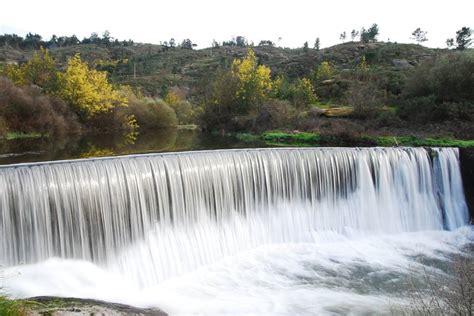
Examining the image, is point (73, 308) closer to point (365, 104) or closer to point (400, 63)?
point (365, 104)

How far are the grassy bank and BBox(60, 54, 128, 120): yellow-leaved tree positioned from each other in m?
12.0

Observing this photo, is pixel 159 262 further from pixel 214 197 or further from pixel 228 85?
pixel 228 85

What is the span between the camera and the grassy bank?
19.9 m

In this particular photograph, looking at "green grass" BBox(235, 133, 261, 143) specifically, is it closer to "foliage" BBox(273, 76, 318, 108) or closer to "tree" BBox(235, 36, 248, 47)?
"foliage" BBox(273, 76, 318, 108)

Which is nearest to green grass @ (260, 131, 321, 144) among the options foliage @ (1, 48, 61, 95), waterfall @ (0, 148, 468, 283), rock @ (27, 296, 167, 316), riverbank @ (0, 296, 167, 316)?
waterfall @ (0, 148, 468, 283)

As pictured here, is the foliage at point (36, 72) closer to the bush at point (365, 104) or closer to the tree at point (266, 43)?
the bush at point (365, 104)

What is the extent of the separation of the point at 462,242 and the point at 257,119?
69.4 feet

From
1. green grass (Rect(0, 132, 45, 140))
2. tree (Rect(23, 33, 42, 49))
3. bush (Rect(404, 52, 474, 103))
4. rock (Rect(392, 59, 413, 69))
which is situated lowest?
green grass (Rect(0, 132, 45, 140))

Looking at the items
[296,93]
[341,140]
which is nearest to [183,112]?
[296,93]

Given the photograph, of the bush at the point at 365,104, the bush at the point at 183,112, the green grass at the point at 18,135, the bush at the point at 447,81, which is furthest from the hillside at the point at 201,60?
the bush at the point at 447,81

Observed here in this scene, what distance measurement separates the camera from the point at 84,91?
104 feet

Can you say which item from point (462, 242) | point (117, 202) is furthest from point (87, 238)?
point (462, 242)

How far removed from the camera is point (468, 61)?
2591 centimetres

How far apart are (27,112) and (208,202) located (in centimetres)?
2137
